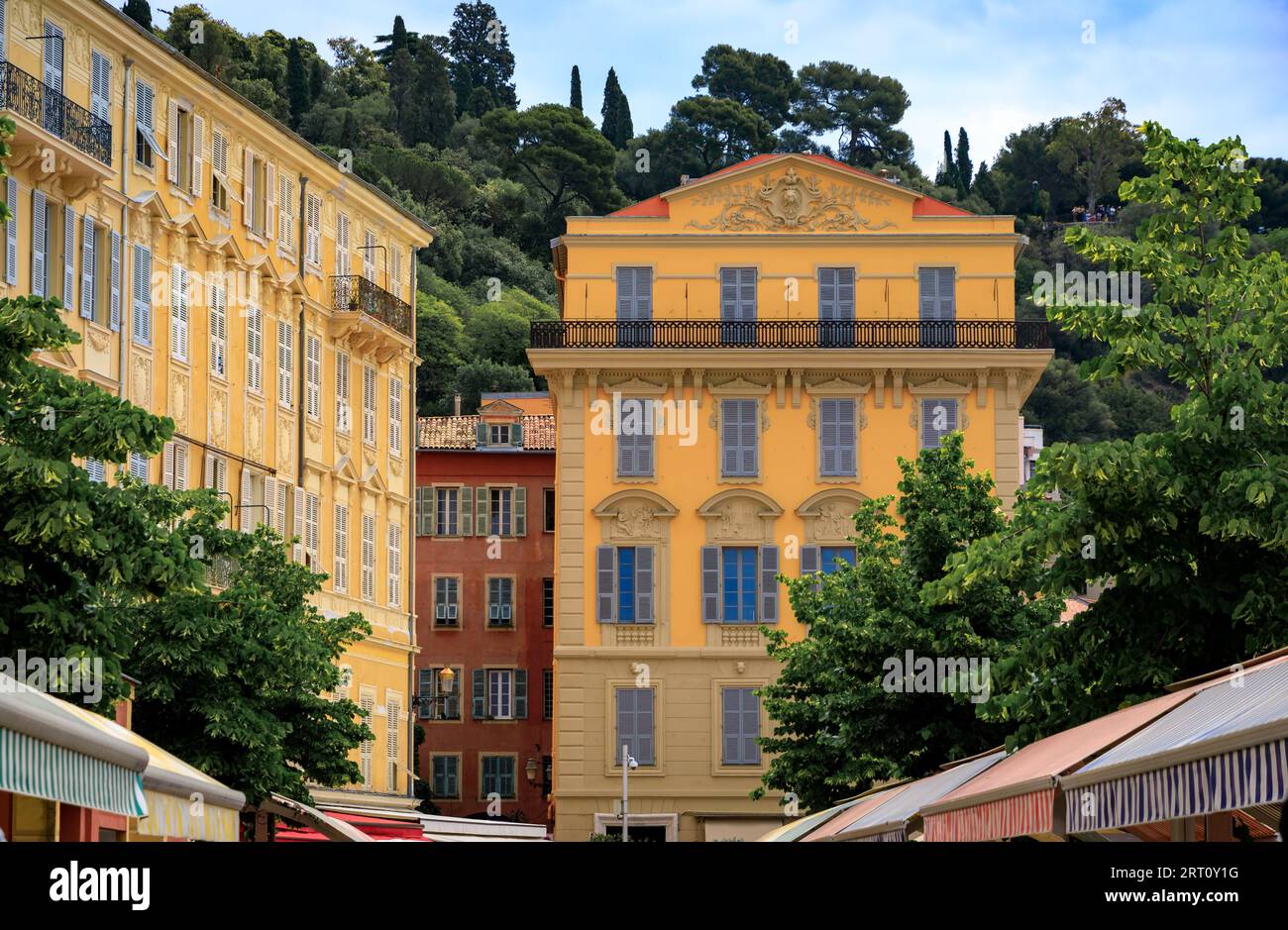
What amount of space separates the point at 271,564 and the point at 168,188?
415 inches

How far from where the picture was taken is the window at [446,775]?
68312 millimetres

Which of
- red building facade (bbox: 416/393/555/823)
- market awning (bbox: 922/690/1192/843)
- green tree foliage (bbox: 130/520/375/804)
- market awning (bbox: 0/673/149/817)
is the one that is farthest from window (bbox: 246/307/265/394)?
market awning (bbox: 0/673/149/817)

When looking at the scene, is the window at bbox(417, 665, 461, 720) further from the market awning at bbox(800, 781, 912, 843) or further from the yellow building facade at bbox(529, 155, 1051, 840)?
the market awning at bbox(800, 781, 912, 843)

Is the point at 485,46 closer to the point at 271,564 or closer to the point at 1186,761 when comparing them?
the point at 271,564

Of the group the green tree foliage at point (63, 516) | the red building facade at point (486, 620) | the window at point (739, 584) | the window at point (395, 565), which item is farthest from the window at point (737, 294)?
the green tree foliage at point (63, 516)

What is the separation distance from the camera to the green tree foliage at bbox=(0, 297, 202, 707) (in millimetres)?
20328

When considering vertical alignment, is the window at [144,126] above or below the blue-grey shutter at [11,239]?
above

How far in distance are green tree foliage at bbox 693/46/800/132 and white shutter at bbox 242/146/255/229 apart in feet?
333

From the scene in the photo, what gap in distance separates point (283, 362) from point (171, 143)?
6.53 meters

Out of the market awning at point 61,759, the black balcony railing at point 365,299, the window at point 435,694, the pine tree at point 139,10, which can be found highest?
the pine tree at point 139,10

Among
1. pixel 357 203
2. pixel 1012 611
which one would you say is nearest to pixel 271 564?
pixel 1012 611

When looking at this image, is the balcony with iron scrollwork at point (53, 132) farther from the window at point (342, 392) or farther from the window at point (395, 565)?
the window at point (395, 565)

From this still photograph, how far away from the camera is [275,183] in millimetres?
47344

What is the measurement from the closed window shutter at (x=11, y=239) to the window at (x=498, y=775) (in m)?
36.2
